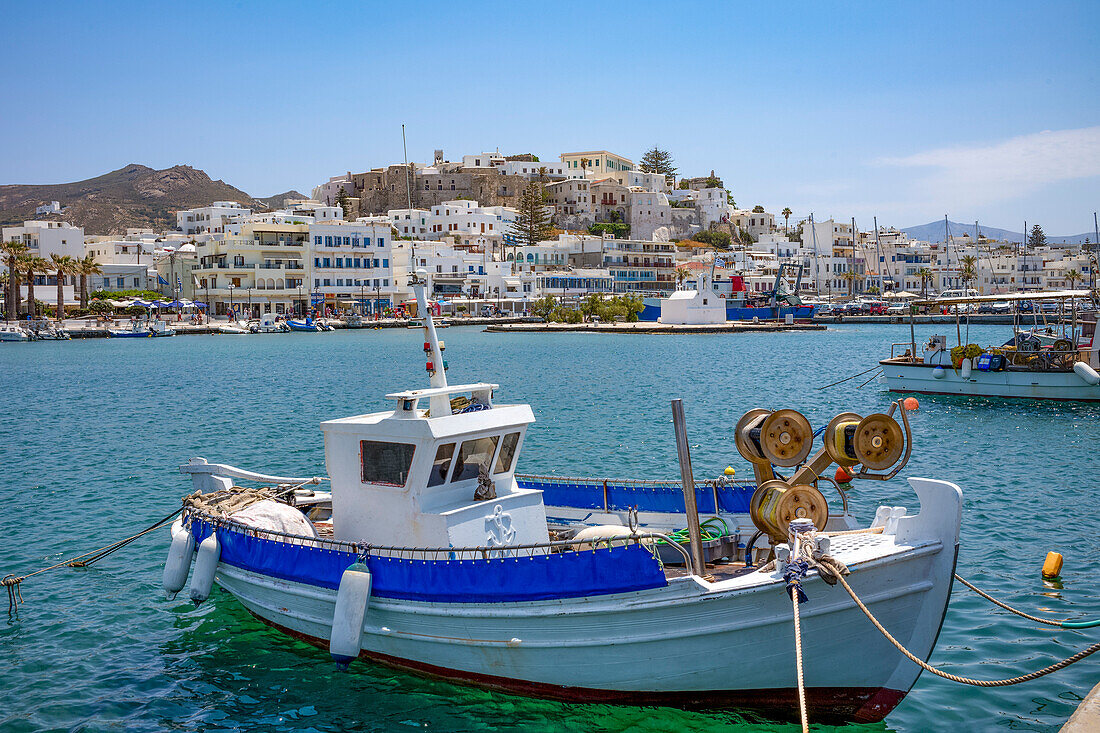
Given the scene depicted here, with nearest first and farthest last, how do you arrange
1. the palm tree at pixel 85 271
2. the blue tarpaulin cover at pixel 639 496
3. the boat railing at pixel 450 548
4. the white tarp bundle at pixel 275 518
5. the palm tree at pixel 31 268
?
the boat railing at pixel 450 548 → the white tarp bundle at pixel 275 518 → the blue tarpaulin cover at pixel 639 496 → the palm tree at pixel 31 268 → the palm tree at pixel 85 271

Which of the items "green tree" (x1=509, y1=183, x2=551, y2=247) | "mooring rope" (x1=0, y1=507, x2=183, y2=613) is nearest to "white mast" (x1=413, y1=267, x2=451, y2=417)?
"mooring rope" (x1=0, y1=507, x2=183, y2=613)

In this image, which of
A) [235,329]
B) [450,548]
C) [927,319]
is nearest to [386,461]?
[450,548]

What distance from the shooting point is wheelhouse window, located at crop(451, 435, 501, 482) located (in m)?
9.88

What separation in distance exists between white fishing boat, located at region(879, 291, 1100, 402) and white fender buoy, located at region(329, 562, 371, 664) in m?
23.8

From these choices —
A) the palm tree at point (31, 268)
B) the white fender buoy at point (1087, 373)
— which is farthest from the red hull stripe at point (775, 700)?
the palm tree at point (31, 268)

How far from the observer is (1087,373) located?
2902cm

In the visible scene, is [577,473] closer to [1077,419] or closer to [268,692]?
[268,692]

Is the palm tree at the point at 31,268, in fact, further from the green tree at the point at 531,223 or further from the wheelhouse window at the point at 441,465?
the wheelhouse window at the point at 441,465

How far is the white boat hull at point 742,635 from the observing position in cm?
789

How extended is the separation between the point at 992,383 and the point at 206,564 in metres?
28.9

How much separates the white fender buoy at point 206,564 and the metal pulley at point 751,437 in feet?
21.6

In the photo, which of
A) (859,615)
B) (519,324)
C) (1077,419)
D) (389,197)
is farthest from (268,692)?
(389,197)

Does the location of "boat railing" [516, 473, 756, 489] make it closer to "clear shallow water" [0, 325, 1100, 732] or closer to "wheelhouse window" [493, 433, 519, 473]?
"wheelhouse window" [493, 433, 519, 473]

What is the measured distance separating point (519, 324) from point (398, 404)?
8052 centimetres
